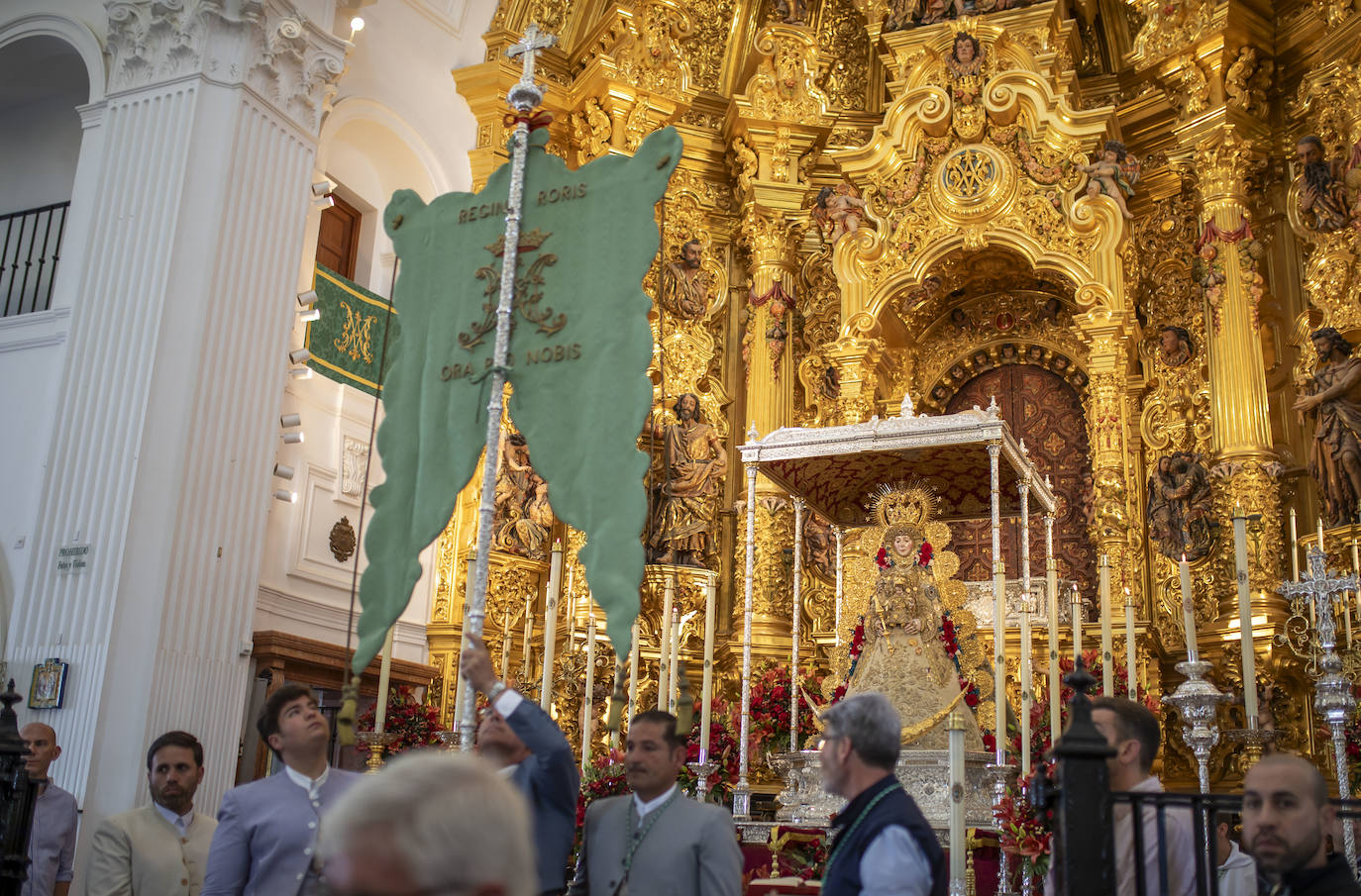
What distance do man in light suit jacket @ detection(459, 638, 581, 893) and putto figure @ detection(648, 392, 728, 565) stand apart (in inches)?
310

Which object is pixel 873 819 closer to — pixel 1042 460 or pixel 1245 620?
pixel 1245 620

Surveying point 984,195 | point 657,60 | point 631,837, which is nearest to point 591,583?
point 631,837

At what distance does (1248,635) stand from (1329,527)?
5029mm

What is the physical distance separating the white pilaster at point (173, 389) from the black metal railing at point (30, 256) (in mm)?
1768

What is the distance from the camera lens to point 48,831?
18.2 feet

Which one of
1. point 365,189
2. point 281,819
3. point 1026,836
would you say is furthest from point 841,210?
point 281,819

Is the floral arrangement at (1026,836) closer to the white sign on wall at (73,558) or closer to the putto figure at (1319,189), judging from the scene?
the white sign on wall at (73,558)

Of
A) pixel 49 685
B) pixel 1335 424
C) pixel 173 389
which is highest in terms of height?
pixel 1335 424

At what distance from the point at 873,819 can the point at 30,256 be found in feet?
31.8

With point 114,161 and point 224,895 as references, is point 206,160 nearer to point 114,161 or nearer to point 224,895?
point 114,161

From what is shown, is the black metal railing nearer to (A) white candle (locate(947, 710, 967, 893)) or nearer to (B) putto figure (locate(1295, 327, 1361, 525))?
(A) white candle (locate(947, 710, 967, 893))

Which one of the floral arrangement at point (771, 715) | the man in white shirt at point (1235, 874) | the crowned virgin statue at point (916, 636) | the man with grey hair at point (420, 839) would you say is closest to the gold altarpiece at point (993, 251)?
the floral arrangement at point (771, 715)

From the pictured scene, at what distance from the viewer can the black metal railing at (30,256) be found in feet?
34.5

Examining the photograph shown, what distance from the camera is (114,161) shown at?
909cm
